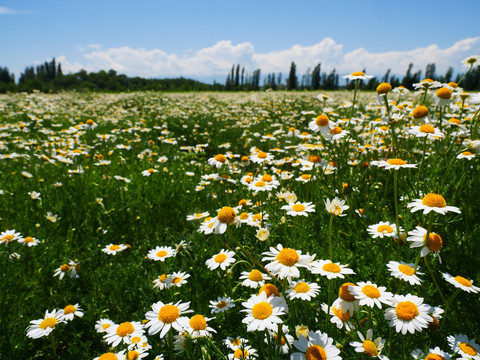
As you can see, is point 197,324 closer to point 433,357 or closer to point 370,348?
point 370,348

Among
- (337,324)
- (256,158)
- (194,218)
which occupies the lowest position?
(194,218)

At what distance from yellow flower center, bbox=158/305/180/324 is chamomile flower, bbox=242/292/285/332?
1.33 feet

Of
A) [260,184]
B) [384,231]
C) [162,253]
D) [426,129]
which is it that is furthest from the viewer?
[260,184]

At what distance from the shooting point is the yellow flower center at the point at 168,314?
137cm

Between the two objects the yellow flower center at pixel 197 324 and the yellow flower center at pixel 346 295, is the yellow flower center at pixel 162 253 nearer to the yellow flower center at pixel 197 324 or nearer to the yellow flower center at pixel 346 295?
the yellow flower center at pixel 197 324

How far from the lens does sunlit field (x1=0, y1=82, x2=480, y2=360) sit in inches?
51.8

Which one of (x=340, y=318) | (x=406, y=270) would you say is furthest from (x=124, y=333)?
(x=406, y=270)

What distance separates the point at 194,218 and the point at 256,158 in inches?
34.2

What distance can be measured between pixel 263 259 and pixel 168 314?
1.76 feet

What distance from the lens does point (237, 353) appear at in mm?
1383

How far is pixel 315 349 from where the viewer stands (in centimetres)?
112

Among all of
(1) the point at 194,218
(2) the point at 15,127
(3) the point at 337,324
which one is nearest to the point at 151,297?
(1) the point at 194,218

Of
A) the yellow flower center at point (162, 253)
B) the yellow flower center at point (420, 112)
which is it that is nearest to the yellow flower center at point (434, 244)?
the yellow flower center at point (420, 112)

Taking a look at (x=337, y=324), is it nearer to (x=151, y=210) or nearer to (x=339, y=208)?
(x=339, y=208)
